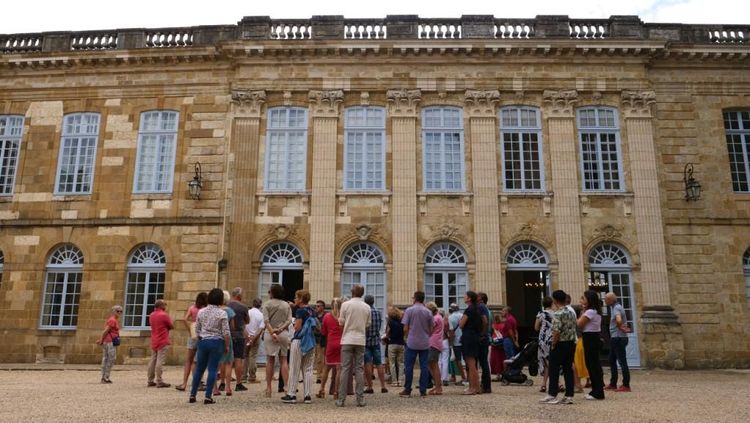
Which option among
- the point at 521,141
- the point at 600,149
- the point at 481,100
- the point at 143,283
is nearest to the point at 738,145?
the point at 600,149

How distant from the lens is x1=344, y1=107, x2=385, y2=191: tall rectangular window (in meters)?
17.0

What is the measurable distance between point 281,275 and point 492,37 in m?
9.16

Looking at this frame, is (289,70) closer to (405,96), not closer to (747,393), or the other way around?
(405,96)

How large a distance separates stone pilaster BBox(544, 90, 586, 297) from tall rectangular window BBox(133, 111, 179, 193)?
1099cm

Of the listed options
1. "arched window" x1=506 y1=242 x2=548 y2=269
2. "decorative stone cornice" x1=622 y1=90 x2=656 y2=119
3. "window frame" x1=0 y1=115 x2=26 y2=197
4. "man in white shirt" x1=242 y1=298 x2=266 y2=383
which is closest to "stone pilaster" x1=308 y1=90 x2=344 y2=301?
"arched window" x1=506 y1=242 x2=548 y2=269

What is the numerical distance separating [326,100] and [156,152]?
17.2 feet

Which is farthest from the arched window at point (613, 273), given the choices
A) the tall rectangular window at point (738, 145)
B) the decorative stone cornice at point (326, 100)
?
the decorative stone cornice at point (326, 100)

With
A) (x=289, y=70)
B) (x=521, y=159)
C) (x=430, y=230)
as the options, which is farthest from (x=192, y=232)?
(x=521, y=159)

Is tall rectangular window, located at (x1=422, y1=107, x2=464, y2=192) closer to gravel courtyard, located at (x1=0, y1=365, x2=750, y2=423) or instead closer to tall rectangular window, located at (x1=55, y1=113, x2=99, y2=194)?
gravel courtyard, located at (x1=0, y1=365, x2=750, y2=423)

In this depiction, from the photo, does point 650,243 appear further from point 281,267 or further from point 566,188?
point 281,267

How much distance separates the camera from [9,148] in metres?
18.1

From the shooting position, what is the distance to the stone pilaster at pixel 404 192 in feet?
52.7

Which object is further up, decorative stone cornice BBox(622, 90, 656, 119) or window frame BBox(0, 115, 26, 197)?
decorative stone cornice BBox(622, 90, 656, 119)

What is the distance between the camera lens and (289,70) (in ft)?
57.6
